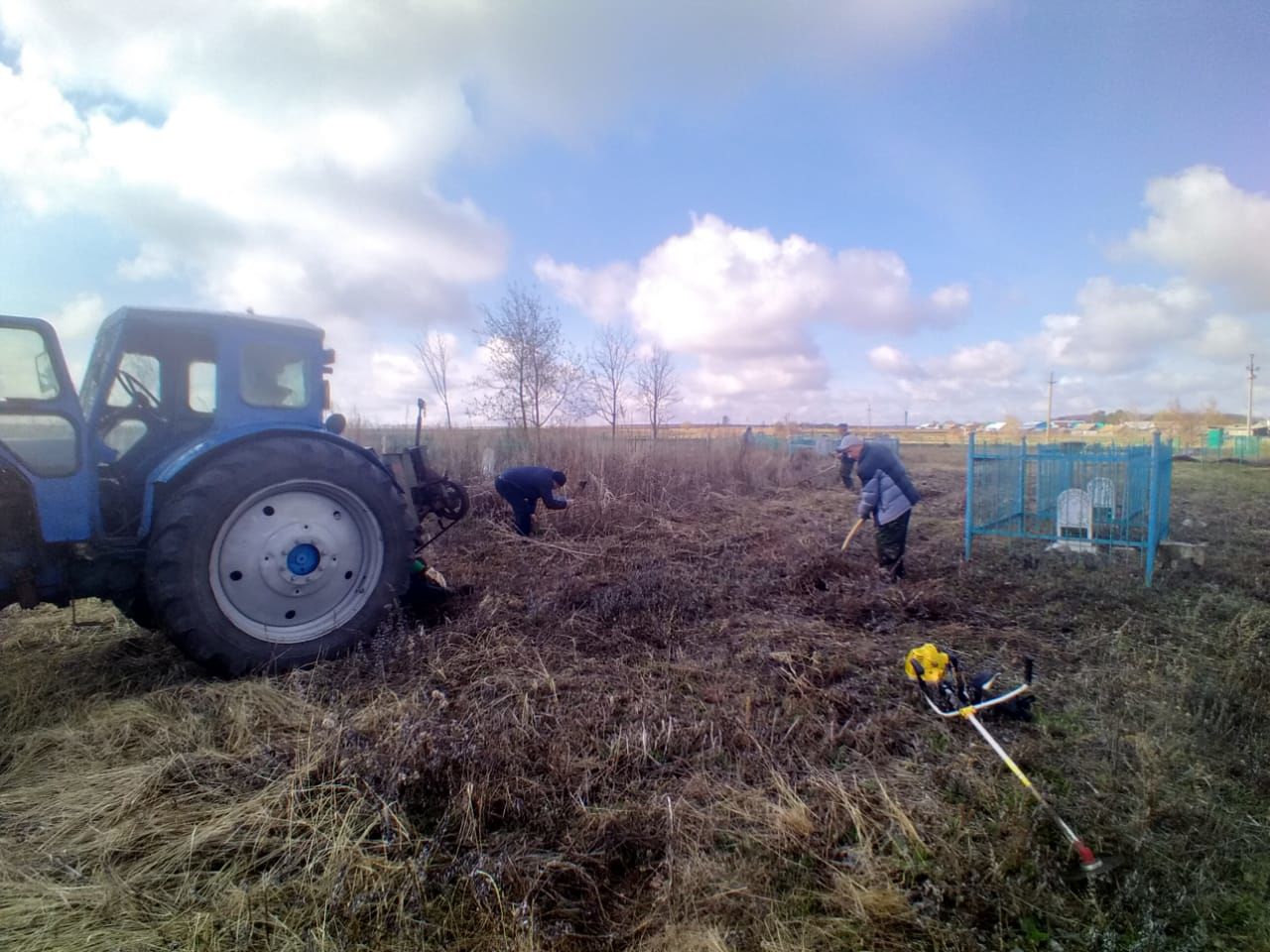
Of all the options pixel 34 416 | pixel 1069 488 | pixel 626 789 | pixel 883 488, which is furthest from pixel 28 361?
pixel 1069 488

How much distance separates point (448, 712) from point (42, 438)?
98.2 inches

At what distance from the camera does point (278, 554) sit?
3746mm

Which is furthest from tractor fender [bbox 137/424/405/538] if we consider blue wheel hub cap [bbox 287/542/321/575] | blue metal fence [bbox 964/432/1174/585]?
blue metal fence [bbox 964/432/1174/585]

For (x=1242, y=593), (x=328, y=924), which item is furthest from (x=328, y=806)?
(x=1242, y=593)

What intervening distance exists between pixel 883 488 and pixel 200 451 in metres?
5.96

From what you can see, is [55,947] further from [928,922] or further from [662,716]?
[928,922]

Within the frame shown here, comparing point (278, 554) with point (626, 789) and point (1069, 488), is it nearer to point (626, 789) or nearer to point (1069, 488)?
point (626, 789)

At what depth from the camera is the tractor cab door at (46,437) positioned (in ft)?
10.4

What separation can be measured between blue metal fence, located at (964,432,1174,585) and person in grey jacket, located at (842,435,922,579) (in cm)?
102

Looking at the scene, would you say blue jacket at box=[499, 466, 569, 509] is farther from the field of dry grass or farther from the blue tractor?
the blue tractor

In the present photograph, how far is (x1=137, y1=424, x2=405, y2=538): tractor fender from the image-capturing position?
11.3ft

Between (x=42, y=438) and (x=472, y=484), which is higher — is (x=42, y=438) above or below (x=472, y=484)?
above

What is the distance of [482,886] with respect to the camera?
209 centimetres

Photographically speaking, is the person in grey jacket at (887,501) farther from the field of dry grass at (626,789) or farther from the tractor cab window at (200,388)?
the tractor cab window at (200,388)
